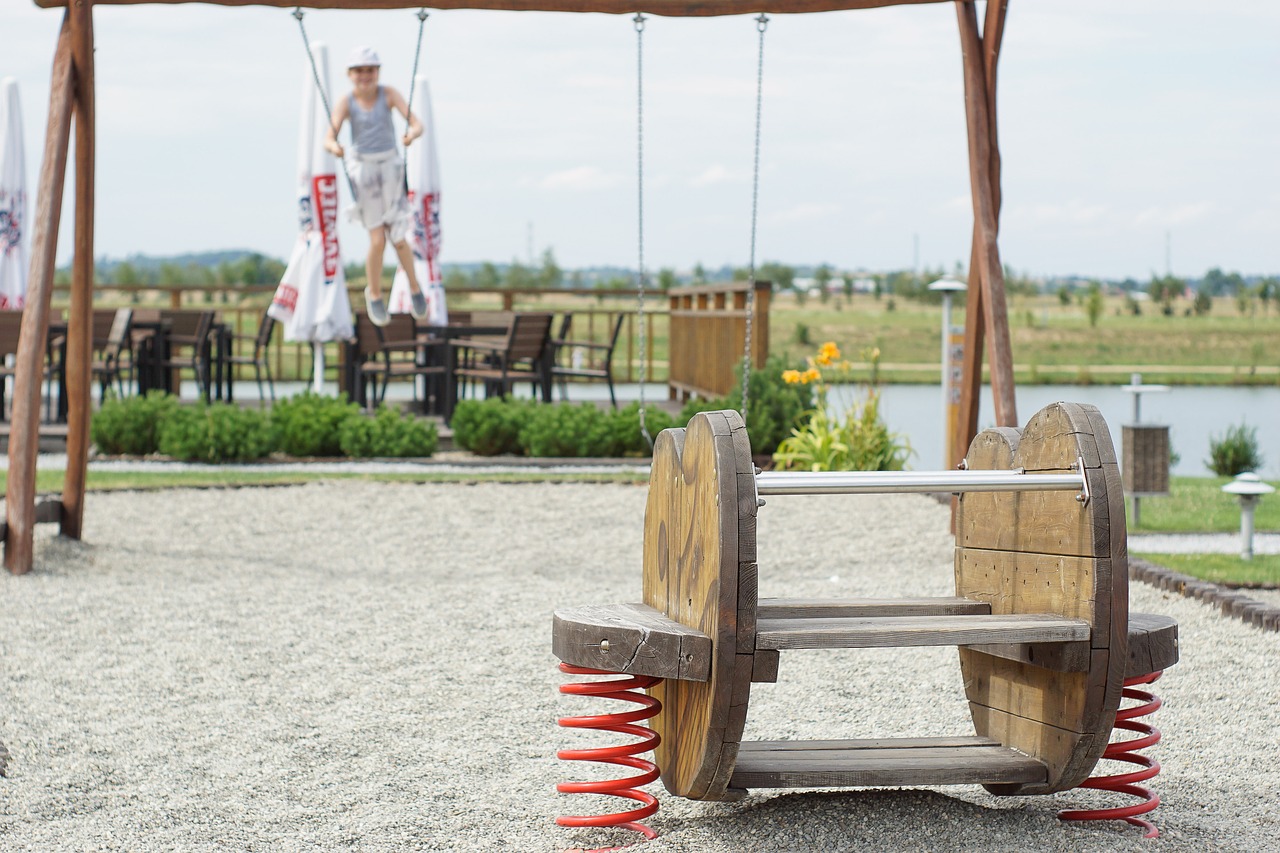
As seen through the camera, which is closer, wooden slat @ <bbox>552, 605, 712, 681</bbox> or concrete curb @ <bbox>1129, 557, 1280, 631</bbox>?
wooden slat @ <bbox>552, 605, 712, 681</bbox>

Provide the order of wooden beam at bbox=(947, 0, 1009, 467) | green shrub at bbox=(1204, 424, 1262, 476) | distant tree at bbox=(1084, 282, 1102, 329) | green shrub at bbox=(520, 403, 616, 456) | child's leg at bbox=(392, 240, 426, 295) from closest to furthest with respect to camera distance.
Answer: wooden beam at bbox=(947, 0, 1009, 467)
child's leg at bbox=(392, 240, 426, 295)
green shrub at bbox=(520, 403, 616, 456)
green shrub at bbox=(1204, 424, 1262, 476)
distant tree at bbox=(1084, 282, 1102, 329)

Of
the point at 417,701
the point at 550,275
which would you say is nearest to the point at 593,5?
the point at 417,701

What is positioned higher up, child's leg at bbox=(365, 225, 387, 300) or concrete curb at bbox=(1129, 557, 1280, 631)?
child's leg at bbox=(365, 225, 387, 300)

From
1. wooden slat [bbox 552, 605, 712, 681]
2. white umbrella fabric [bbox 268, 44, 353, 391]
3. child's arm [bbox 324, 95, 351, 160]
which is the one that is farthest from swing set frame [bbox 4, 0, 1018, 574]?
white umbrella fabric [bbox 268, 44, 353, 391]

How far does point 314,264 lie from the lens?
35.7 ft

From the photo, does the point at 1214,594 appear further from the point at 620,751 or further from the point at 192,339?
the point at 192,339

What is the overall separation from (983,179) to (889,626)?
155 inches

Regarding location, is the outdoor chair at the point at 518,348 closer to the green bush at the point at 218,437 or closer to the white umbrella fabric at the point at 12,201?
the green bush at the point at 218,437

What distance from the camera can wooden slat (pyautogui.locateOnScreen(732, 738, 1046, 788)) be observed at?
2438 millimetres

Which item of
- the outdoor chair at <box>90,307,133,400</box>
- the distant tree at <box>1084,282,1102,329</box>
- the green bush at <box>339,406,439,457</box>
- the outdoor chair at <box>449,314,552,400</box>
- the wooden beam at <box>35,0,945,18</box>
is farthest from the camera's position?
the distant tree at <box>1084,282,1102,329</box>

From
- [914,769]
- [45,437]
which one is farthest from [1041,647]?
[45,437]

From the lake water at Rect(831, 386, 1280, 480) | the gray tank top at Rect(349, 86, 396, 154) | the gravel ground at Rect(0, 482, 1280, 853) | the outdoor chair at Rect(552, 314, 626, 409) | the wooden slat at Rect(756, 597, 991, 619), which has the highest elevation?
the gray tank top at Rect(349, 86, 396, 154)

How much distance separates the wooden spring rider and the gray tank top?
6598 mm

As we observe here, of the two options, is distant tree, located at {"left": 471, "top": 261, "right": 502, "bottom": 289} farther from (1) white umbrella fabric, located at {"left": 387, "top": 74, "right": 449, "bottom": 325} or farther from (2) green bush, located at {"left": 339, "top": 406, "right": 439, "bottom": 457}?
(2) green bush, located at {"left": 339, "top": 406, "right": 439, "bottom": 457}
